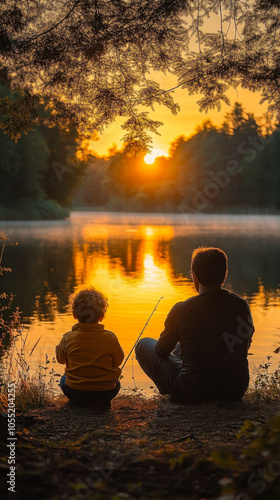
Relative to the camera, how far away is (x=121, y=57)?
23.2 ft

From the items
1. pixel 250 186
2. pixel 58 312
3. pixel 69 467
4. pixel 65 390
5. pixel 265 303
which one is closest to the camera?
pixel 69 467

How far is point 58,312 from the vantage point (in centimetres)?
1166

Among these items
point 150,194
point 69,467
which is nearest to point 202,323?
point 69,467

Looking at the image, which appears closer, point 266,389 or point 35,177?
point 266,389

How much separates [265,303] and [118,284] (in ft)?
13.7

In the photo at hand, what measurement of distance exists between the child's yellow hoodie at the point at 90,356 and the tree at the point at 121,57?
3.03m

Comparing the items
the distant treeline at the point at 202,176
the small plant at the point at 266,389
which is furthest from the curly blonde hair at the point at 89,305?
the distant treeline at the point at 202,176

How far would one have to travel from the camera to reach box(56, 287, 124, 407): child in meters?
4.88

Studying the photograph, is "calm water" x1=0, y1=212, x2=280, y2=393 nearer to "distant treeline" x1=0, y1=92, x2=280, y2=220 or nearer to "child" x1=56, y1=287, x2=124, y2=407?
"child" x1=56, y1=287, x2=124, y2=407

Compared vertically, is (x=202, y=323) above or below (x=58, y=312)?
above

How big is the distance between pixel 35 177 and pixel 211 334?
59822 mm

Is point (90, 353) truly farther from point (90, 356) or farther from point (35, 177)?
point (35, 177)

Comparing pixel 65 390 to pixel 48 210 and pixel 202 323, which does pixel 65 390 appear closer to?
pixel 202 323

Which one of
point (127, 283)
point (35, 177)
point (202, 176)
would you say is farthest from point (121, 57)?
point (202, 176)
